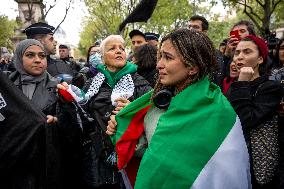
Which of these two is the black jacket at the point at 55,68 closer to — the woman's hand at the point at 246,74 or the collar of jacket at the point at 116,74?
the collar of jacket at the point at 116,74

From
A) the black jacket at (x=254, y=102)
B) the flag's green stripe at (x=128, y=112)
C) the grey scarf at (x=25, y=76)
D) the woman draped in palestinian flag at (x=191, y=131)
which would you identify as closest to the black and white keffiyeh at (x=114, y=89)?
the grey scarf at (x=25, y=76)

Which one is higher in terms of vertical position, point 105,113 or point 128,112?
point 128,112

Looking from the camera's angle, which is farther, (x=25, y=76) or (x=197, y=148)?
(x=25, y=76)

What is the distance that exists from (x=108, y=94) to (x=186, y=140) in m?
1.54

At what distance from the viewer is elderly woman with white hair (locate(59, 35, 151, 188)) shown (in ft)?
10.8

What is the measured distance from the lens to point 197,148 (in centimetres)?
193

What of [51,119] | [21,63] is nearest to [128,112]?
[51,119]

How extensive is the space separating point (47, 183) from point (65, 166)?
31 centimetres

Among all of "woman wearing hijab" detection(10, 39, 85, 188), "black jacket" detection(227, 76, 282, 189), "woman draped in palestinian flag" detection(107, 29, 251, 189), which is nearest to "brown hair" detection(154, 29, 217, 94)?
"woman draped in palestinian flag" detection(107, 29, 251, 189)

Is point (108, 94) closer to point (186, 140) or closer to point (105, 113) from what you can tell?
point (105, 113)

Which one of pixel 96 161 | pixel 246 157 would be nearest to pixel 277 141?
pixel 246 157

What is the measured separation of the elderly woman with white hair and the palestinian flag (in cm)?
126

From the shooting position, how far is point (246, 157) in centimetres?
209

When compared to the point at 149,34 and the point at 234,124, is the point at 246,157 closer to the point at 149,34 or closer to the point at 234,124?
the point at 234,124
